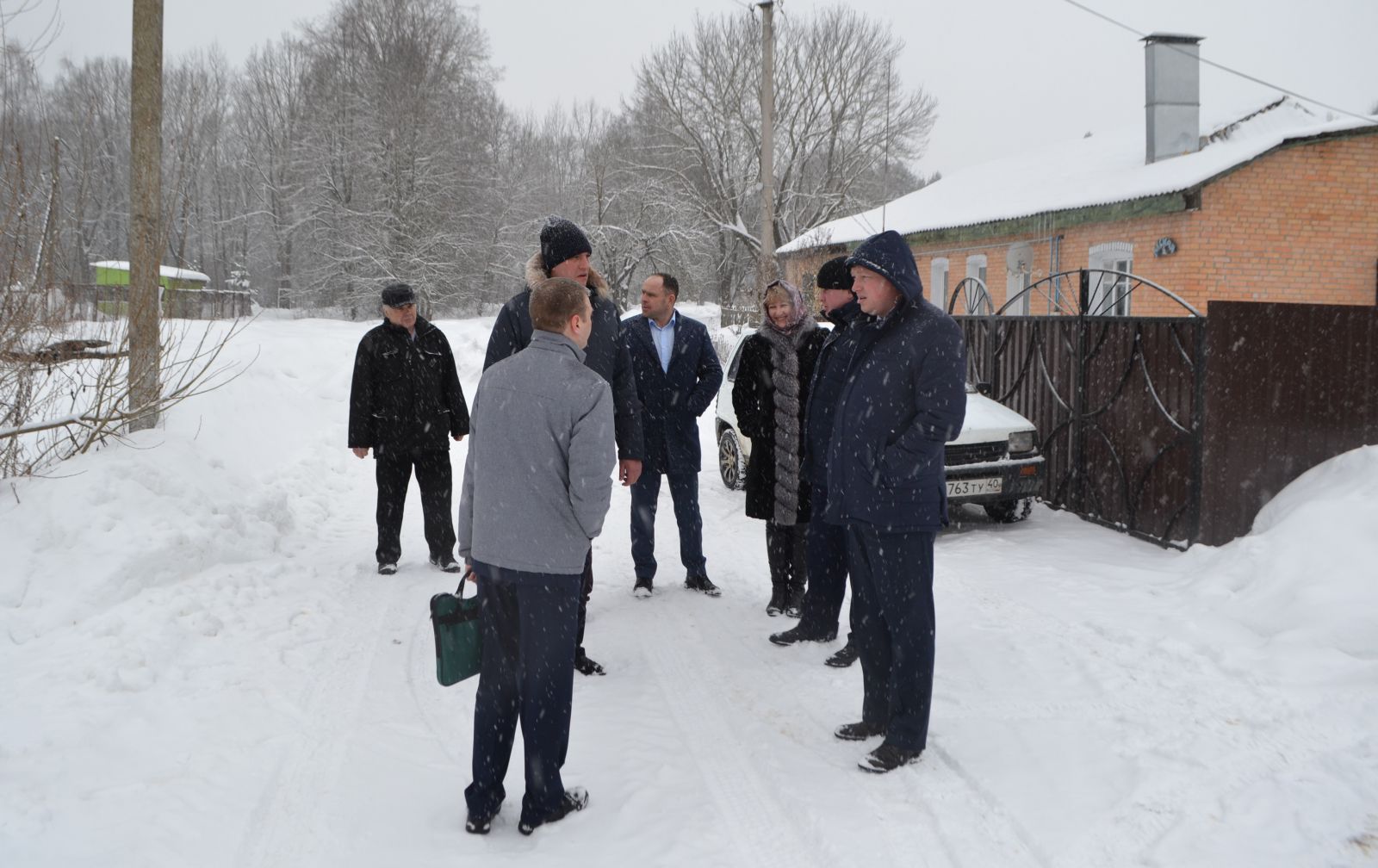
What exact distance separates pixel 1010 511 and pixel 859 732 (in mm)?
4901

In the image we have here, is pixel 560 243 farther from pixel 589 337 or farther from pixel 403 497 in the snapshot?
pixel 403 497

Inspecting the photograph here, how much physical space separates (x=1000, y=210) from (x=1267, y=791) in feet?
54.0

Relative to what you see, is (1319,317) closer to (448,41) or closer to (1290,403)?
(1290,403)

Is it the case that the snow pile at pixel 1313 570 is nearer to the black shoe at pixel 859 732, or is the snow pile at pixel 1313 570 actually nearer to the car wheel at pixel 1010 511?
the car wheel at pixel 1010 511

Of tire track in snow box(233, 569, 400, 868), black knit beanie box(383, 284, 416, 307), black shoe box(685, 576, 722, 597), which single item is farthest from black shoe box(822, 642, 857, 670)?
black knit beanie box(383, 284, 416, 307)

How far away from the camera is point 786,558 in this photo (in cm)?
594

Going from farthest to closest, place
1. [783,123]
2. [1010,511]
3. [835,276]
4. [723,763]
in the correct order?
[783,123] < [1010,511] < [835,276] < [723,763]

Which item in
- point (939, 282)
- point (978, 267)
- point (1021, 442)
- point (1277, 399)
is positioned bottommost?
point (1021, 442)

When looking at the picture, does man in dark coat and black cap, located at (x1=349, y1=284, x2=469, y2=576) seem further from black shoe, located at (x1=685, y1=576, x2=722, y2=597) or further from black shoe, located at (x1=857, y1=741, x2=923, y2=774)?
black shoe, located at (x1=857, y1=741, x2=923, y2=774)

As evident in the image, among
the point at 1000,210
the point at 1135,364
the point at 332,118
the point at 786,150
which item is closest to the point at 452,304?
the point at 332,118

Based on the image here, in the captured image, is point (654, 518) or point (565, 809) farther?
point (654, 518)

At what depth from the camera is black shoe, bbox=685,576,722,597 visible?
20.9ft

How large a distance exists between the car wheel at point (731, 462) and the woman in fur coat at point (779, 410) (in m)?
4.21

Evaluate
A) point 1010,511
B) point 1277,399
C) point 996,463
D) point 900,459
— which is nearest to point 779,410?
point 900,459
